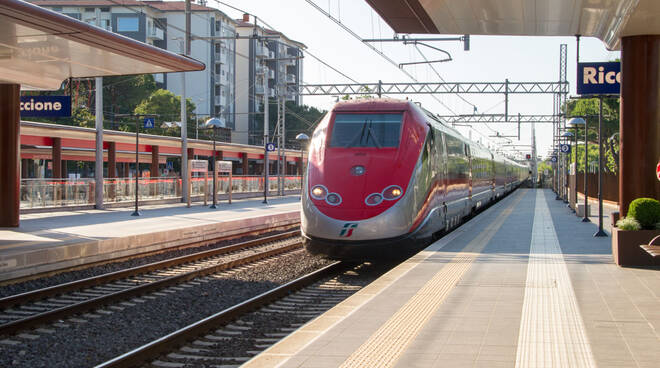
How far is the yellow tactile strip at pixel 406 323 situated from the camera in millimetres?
5809

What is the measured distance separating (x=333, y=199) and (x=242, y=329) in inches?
178

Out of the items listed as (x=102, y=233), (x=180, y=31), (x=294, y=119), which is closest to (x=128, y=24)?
(x=180, y=31)

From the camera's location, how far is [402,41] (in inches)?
917

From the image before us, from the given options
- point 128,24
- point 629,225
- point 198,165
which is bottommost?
point 629,225

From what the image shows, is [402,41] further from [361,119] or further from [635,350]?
[635,350]

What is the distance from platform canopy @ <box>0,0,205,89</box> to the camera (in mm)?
12078

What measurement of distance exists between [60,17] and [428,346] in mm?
9168

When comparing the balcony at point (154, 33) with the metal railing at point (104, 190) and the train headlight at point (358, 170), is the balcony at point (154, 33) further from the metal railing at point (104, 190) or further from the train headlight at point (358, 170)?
the train headlight at point (358, 170)

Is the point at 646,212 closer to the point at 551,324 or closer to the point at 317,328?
the point at 551,324

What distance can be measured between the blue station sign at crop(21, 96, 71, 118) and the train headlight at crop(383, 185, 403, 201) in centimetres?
909

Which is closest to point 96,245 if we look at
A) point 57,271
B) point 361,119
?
point 57,271

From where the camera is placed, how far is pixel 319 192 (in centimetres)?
1319

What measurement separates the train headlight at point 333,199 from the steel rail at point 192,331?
142 cm

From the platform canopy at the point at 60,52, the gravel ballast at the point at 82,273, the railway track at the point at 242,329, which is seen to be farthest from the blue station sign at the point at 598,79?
the gravel ballast at the point at 82,273
